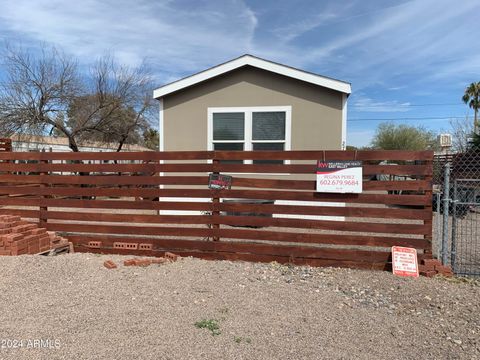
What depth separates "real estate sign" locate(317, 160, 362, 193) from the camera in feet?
16.3

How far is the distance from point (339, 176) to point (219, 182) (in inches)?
67.6

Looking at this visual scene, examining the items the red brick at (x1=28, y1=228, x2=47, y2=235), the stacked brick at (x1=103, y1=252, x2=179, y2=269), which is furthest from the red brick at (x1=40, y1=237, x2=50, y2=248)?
the stacked brick at (x1=103, y1=252, x2=179, y2=269)

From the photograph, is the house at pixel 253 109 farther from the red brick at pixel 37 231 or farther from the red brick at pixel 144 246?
the red brick at pixel 37 231

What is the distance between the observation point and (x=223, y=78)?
889 centimetres

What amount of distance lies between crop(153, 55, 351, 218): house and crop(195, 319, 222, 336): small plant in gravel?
17.1 feet

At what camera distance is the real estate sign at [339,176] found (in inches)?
195

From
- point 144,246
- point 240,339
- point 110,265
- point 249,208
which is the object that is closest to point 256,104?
point 249,208

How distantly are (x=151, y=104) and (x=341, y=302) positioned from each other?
58.9 ft

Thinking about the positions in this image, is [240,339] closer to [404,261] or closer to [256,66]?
[404,261]

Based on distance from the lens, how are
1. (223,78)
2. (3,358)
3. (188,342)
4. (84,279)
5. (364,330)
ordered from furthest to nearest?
(223,78), (84,279), (364,330), (188,342), (3,358)

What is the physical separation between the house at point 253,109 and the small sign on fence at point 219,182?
11.2 ft

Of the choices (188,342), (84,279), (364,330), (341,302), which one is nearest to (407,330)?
(364,330)

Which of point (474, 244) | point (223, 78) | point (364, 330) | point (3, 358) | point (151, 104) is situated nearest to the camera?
point (3, 358)

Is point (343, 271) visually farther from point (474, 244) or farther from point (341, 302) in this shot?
point (474, 244)
